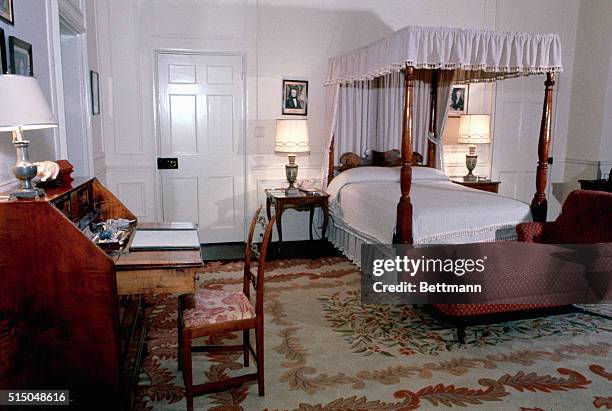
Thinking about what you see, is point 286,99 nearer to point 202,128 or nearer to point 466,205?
point 202,128

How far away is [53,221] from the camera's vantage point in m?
2.01

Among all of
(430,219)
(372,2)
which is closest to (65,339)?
(430,219)

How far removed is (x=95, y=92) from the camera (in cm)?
484

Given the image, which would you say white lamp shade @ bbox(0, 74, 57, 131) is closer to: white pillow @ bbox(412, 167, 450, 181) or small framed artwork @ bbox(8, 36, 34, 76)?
small framed artwork @ bbox(8, 36, 34, 76)

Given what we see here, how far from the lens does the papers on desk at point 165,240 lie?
2.39 metres

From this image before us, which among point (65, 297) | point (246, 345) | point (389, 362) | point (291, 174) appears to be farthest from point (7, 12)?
point (291, 174)

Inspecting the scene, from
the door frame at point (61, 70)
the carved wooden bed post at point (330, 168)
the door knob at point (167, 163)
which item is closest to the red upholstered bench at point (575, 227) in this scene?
the carved wooden bed post at point (330, 168)

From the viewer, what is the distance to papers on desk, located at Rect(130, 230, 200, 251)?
7.86ft

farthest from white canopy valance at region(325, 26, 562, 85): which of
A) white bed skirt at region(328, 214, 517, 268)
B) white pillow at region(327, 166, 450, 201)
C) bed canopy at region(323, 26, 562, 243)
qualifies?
white bed skirt at region(328, 214, 517, 268)

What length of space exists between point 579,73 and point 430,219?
14.0ft

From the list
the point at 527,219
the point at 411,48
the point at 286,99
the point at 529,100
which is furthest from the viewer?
the point at 529,100

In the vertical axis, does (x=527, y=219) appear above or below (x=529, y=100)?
below

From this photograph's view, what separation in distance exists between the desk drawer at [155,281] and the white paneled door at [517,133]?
17.8 feet

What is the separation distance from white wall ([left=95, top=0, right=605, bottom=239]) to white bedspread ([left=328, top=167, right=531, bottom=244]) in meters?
1.23
